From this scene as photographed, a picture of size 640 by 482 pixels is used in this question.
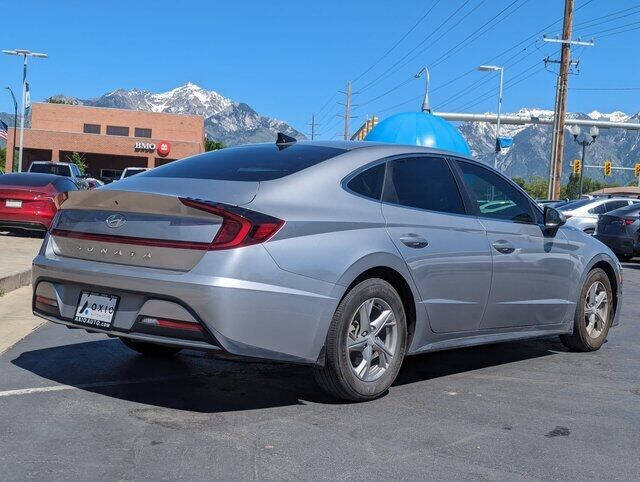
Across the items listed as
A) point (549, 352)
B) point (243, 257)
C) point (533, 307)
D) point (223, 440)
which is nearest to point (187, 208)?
point (243, 257)

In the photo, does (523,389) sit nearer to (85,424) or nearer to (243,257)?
(243,257)

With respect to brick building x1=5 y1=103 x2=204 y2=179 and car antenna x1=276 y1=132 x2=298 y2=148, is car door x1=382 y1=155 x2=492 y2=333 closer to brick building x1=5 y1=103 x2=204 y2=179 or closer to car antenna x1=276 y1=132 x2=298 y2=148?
car antenna x1=276 y1=132 x2=298 y2=148

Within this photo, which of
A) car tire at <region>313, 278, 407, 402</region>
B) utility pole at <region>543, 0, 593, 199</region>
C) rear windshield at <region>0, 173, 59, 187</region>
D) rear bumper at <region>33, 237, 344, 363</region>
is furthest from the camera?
utility pole at <region>543, 0, 593, 199</region>

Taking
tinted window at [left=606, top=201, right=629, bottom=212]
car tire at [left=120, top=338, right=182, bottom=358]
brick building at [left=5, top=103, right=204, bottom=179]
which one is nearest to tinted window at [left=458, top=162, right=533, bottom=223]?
car tire at [left=120, top=338, right=182, bottom=358]

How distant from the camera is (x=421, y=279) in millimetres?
5234

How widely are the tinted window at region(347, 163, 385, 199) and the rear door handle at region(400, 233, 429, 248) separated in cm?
31

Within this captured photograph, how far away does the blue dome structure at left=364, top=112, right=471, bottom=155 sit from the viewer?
1947 centimetres

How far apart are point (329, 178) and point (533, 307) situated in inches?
86.8

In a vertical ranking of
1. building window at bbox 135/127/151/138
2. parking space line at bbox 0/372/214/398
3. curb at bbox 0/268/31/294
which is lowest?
parking space line at bbox 0/372/214/398

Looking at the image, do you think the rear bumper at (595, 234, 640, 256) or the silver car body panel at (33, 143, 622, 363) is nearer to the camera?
the silver car body panel at (33, 143, 622, 363)

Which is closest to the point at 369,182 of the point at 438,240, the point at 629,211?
the point at 438,240

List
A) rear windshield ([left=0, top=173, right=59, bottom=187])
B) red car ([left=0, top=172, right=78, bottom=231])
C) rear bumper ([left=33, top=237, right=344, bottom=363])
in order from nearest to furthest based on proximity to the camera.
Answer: rear bumper ([left=33, top=237, right=344, bottom=363])
red car ([left=0, top=172, right=78, bottom=231])
rear windshield ([left=0, top=173, right=59, bottom=187])

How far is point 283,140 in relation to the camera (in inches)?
235

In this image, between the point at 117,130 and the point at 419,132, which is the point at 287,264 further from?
the point at 117,130
